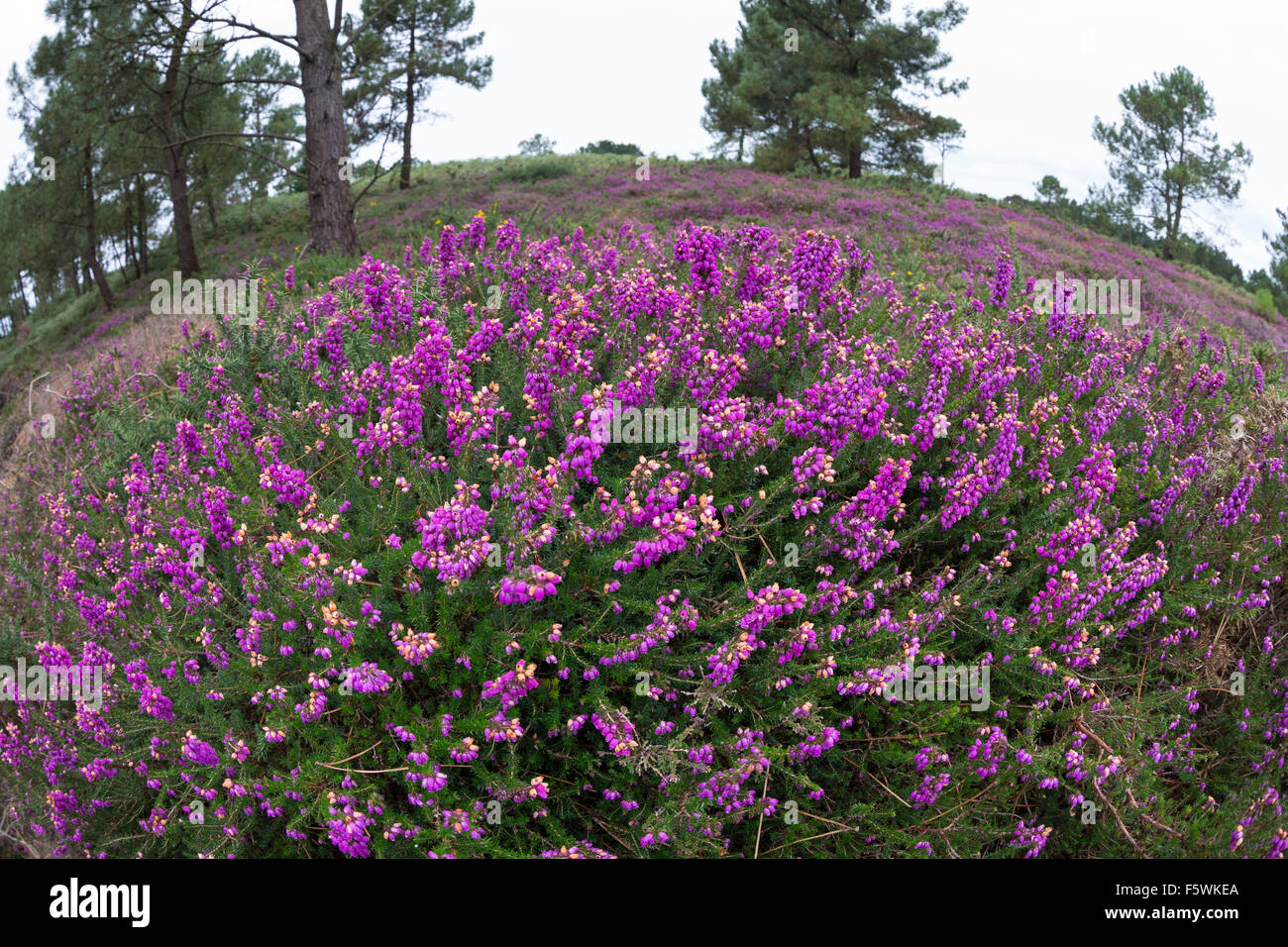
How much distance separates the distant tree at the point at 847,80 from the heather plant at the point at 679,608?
956 inches

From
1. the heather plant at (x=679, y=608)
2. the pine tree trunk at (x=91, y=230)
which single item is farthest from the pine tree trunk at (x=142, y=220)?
the heather plant at (x=679, y=608)

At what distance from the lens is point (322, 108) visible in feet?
38.5

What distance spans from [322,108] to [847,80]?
20.8 meters

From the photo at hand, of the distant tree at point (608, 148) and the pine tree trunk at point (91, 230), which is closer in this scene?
the pine tree trunk at point (91, 230)

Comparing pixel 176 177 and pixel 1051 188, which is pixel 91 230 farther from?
pixel 1051 188

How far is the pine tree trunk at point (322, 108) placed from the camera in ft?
38.2

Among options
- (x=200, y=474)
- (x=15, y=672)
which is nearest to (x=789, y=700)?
(x=200, y=474)

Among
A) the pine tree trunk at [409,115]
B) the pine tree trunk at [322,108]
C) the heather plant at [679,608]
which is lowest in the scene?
the heather plant at [679,608]

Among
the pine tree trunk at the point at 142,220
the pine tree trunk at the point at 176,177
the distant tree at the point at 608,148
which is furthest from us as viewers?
the distant tree at the point at 608,148

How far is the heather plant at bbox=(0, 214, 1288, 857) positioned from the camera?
278 centimetres

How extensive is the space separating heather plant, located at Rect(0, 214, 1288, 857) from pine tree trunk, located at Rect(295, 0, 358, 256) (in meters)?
8.65

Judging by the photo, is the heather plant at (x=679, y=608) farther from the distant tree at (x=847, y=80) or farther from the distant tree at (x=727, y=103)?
the distant tree at (x=727, y=103)

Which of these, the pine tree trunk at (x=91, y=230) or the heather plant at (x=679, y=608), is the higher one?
the pine tree trunk at (x=91, y=230)

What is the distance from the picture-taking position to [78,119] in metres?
22.0
